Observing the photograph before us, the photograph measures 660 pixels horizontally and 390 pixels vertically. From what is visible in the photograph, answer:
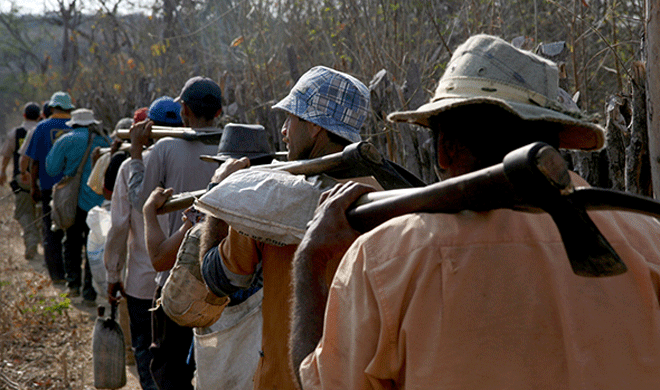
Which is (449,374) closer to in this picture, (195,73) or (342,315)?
(342,315)

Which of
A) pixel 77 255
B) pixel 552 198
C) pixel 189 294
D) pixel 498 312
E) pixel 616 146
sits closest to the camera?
pixel 552 198

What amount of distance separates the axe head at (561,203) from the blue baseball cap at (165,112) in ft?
12.2

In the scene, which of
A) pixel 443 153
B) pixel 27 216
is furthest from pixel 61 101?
pixel 443 153

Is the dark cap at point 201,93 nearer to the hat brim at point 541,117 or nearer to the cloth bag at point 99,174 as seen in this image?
the cloth bag at point 99,174

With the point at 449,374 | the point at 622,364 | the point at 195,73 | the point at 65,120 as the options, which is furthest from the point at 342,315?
the point at 195,73

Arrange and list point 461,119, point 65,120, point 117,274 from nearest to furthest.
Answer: point 461,119 → point 117,274 → point 65,120

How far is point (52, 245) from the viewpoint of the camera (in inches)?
321

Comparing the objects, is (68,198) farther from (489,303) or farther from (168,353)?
(489,303)

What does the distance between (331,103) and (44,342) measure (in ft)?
16.1

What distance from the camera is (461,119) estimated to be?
1.37m

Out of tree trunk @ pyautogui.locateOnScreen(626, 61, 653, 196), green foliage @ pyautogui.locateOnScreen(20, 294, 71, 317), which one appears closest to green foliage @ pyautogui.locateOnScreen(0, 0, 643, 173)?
tree trunk @ pyautogui.locateOnScreen(626, 61, 653, 196)

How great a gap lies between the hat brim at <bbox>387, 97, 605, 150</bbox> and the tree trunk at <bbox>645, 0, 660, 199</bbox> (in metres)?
1.16

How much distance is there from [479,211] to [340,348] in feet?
1.20

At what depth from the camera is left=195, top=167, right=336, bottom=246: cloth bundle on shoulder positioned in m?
1.97
